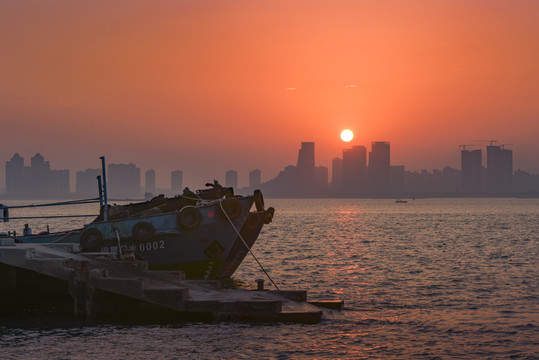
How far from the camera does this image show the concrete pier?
750 inches

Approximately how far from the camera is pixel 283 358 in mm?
16391

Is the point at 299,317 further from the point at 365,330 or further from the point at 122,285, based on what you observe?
the point at 122,285

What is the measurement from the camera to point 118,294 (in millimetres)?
19625

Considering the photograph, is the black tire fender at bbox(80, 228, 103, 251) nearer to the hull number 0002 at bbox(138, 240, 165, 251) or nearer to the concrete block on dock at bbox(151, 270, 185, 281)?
the hull number 0002 at bbox(138, 240, 165, 251)

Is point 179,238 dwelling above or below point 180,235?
below

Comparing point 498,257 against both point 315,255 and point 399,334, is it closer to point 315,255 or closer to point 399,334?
point 315,255

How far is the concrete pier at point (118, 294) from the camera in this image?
19.1 m

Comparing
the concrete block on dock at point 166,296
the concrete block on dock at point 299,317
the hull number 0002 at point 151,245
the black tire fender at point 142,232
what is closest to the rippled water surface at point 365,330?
the concrete block on dock at point 299,317

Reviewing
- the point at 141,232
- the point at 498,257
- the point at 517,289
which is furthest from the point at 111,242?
the point at 498,257

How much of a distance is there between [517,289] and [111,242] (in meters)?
17.9

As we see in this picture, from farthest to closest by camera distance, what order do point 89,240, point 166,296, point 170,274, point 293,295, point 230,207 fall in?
point 230,207, point 89,240, point 170,274, point 293,295, point 166,296

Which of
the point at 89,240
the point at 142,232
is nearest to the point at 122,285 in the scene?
the point at 142,232

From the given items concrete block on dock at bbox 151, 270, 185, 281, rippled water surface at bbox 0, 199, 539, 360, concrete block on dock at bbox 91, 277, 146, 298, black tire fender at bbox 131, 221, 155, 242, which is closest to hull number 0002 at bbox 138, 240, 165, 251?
black tire fender at bbox 131, 221, 155, 242

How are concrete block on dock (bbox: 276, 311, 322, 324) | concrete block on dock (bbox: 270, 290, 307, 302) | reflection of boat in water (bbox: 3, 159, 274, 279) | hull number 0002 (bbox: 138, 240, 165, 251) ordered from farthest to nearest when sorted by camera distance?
hull number 0002 (bbox: 138, 240, 165, 251) < reflection of boat in water (bbox: 3, 159, 274, 279) < concrete block on dock (bbox: 270, 290, 307, 302) < concrete block on dock (bbox: 276, 311, 322, 324)
